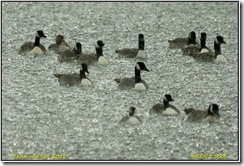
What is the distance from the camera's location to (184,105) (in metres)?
11.2

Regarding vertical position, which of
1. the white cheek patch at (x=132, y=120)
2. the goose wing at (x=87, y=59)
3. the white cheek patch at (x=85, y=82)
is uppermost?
the goose wing at (x=87, y=59)

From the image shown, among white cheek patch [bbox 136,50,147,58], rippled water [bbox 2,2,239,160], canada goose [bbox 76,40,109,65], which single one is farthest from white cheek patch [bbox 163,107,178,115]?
white cheek patch [bbox 136,50,147,58]

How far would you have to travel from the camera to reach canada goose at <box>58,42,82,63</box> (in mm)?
13141

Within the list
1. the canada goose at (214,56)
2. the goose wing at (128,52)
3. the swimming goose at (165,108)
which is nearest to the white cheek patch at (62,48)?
the goose wing at (128,52)

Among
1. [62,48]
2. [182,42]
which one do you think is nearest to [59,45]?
[62,48]

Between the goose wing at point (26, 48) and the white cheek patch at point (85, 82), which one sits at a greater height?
the goose wing at point (26, 48)

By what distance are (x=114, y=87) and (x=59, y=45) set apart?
7.20ft

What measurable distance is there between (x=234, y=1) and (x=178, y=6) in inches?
Result: 55.3

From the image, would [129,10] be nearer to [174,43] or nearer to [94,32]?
[94,32]

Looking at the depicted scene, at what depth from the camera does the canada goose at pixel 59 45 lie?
13.6 m

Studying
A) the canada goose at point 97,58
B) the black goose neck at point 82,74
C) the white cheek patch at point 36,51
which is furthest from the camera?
the white cheek patch at point 36,51

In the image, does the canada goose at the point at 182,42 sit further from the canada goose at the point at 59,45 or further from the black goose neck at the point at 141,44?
the canada goose at the point at 59,45

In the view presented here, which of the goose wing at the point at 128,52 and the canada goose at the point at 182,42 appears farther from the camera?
the canada goose at the point at 182,42

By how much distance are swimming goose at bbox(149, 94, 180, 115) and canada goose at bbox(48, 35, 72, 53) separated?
3.37 m
